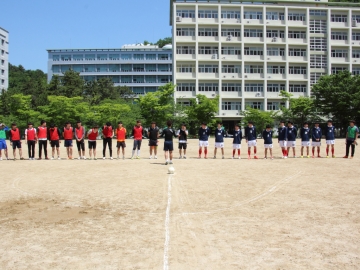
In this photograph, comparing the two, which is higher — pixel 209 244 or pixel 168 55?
pixel 168 55

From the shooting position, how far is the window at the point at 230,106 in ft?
193

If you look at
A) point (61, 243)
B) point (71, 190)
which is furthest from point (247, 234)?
point (71, 190)

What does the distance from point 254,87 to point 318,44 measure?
1252 centimetres

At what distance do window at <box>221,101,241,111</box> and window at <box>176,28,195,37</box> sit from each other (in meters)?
11.7

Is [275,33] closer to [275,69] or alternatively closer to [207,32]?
[275,69]

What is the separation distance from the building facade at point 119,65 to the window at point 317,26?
41.1 metres

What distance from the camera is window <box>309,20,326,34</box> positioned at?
59688 mm

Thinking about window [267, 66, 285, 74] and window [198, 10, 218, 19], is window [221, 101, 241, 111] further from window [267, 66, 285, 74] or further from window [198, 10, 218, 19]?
window [198, 10, 218, 19]

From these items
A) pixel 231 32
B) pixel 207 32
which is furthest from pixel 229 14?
pixel 207 32

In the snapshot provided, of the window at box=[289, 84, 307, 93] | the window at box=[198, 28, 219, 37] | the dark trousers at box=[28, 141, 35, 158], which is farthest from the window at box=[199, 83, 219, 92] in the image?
the dark trousers at box=[28, 141, 35, 158]

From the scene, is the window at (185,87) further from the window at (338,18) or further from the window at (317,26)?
the window at (338,18)

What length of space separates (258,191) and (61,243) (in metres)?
5.74

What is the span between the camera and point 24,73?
334 ft

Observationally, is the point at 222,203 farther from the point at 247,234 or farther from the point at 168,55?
the point at 168,55
